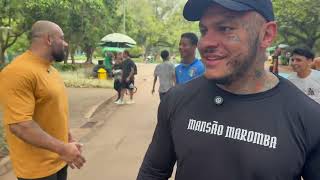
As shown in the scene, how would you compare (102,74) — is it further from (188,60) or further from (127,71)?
(188,60)

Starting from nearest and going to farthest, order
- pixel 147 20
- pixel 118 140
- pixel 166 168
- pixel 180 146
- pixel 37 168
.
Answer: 1. pixel 180 146
2. pixel 166 168
3. pixel 37 168
4. pixel 118 140
5. pixel 147 20

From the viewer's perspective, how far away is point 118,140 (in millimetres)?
9234

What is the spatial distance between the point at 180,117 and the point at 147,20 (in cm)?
6779

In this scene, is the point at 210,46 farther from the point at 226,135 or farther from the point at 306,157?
the point at 306,157

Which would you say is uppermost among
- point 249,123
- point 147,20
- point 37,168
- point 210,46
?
point 210,46

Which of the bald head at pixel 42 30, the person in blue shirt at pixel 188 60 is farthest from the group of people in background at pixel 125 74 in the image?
the bald head at pixel 42 30

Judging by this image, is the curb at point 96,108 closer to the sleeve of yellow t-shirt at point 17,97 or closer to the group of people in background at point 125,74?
the group of people in background at point 125,74

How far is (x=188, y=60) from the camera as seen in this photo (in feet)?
22.1

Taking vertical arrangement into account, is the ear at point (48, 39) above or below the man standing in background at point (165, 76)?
above

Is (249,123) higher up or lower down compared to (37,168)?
higher up

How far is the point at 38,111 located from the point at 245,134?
2.00 meters

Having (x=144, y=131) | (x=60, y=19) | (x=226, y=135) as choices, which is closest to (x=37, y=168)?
(x=226, y=135)

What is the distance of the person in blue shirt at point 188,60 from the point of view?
6660mm

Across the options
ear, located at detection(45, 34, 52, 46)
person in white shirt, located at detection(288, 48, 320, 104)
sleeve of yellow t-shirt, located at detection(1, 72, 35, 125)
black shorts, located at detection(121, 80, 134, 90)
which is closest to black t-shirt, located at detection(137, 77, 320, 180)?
sleeve of yellow t-shirt, located at detection(1, 72, 35, 125)
